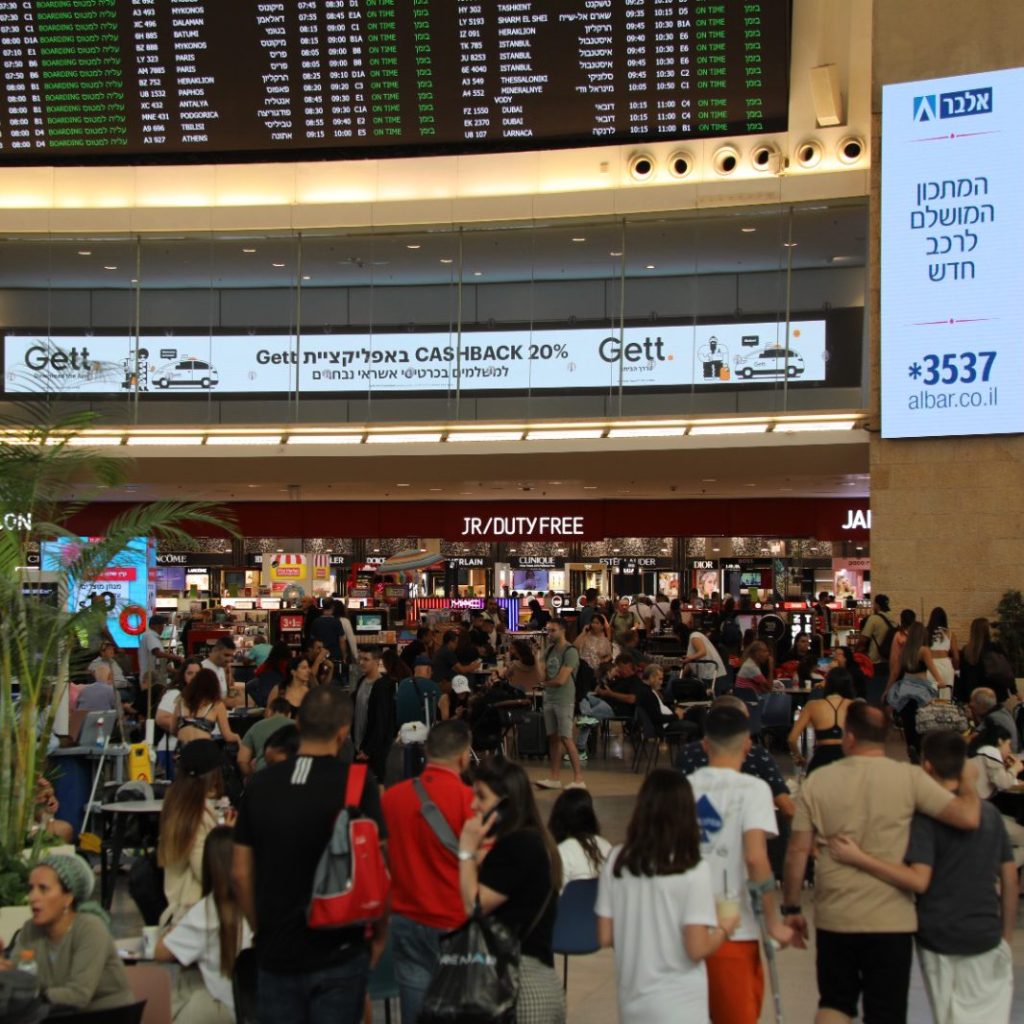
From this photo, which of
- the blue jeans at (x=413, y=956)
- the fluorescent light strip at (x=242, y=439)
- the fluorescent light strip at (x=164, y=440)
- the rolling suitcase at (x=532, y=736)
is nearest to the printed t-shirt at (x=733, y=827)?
the blue jeans at (x=413, y=956)

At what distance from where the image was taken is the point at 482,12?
17109mm

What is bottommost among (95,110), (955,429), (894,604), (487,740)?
(487,740)

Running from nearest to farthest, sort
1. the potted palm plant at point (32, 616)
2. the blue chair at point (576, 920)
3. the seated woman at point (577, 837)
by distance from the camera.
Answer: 1. the blue chair at point (576, 920)
2. the seated woman at point (577, 837)
3. the potted palm plant at point (32, 616)

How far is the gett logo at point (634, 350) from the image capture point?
18.5 m

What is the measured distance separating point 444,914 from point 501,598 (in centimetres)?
2107

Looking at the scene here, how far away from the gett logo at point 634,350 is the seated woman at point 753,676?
5.22 meters

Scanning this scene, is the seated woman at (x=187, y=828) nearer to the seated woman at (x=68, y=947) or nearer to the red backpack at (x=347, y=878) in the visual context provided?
the seated woman at (x=68, y=947)

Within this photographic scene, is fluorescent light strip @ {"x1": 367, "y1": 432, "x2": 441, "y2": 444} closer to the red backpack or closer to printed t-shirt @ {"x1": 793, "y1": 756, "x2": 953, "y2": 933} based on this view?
printed t-shirt @ {"x1": 793, "y1": 756, "x2": 953, "y2": 933}

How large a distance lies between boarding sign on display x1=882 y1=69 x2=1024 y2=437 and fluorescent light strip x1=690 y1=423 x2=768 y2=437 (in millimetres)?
1681

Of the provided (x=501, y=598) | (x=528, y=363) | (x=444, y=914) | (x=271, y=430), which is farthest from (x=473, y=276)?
(x=444, y=914)

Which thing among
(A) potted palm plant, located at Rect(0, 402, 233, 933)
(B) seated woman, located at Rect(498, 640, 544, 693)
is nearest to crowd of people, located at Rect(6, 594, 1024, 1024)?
(A) potted palm plant, located at Rect(0, 402, 233, 933)

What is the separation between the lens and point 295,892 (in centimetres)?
439

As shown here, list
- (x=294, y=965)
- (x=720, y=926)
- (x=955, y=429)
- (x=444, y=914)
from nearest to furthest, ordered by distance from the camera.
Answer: (x=294, y=965) < (x=720, y=926) < (x=444, y=914) < (x=955, y=429)

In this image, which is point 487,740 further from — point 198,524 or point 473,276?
point 198,524
